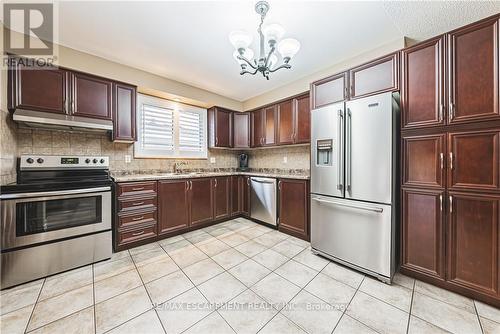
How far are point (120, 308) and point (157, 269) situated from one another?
1.86 ft

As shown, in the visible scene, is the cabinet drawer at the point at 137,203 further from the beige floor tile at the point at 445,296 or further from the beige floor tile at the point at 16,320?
the beige floor tile at the point at 445,296

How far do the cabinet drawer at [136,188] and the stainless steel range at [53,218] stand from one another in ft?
0.55

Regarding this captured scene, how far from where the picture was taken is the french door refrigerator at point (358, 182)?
1865 mm

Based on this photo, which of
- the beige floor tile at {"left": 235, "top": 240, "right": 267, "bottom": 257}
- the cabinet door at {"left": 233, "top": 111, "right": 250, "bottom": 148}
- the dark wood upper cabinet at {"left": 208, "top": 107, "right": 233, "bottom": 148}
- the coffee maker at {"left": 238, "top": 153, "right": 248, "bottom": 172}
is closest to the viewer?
the beige floor tile at {"left": 235, "top": 240, "right": 267, "bottom": 257}

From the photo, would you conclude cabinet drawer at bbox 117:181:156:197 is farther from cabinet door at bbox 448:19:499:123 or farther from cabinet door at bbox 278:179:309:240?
cabinet door at bbox 448:19:499:123

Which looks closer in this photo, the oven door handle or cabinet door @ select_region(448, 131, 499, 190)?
cabinet door @ select_region(448, 131, 499, 190)

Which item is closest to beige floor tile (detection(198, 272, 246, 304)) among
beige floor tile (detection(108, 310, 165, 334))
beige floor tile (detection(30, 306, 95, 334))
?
beige floor tile (detection(108, 310, 165, 334))

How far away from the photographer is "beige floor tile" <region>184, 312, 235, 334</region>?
4.33 ft

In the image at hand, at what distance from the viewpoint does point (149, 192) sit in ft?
8.97

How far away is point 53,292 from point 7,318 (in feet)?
1.00

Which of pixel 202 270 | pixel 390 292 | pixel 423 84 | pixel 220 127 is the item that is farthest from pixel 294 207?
pixel 220 127

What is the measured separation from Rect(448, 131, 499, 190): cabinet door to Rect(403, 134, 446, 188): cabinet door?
0.06 meters

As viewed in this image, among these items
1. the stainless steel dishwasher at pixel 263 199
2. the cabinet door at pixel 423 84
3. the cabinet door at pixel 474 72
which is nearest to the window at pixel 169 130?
the stainless steel dishwasher at pixel 263 199

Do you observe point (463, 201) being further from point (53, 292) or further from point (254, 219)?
point (53, 292)
